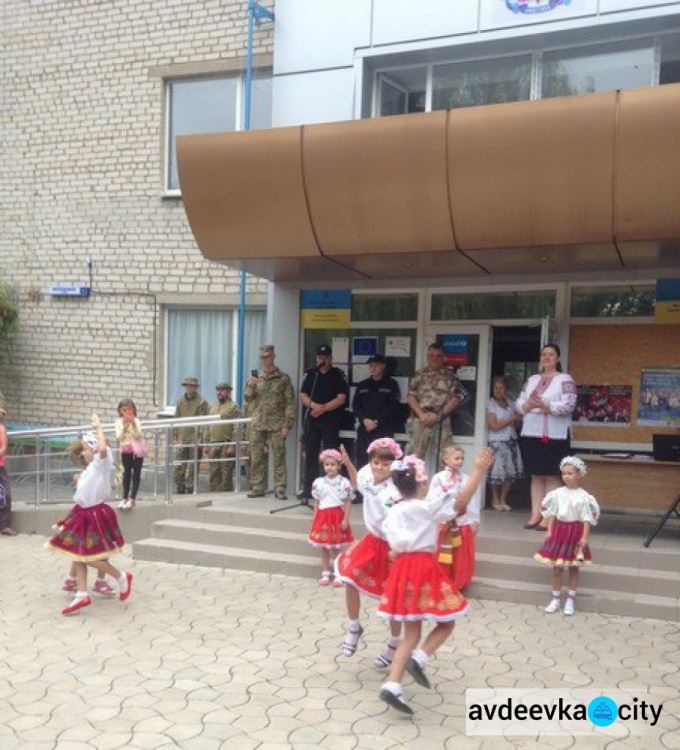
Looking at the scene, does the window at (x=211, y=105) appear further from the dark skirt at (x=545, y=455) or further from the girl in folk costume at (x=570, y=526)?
the girl in folk costume at (x=570, y=526)

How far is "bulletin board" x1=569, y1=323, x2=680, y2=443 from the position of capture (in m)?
8.02

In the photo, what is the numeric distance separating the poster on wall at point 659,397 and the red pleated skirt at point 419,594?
456cm

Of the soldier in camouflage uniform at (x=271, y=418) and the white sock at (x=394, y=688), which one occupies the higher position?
the soldier in camouflage uniform at (x=271, y=418)

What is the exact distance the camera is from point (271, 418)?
30.1 feet

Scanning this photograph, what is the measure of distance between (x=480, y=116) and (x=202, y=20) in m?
6.15

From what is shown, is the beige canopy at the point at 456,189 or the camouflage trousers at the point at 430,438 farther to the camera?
the camouflage trousers at the point at 430,438

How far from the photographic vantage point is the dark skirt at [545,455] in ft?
24.3

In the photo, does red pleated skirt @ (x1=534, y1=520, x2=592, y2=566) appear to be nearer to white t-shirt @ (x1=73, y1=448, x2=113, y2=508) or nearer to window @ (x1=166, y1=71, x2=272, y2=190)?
white t-shirt @ (x1=73, y1=448, x2=113, y2=508)

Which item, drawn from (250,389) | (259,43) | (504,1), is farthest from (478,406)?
(259,43)

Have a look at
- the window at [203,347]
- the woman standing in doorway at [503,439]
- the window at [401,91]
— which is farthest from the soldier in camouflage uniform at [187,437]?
the window at [401,91]

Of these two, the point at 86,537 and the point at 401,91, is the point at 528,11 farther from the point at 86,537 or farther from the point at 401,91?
the point at 86,537

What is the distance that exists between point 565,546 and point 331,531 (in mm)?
2032

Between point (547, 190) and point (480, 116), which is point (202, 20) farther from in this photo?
point (547, 190)

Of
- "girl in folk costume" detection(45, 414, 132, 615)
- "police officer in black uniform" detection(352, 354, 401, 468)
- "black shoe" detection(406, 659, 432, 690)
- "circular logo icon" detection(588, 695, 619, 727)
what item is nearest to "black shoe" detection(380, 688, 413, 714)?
"black shoe" detection(406, 659, 432, 690)
